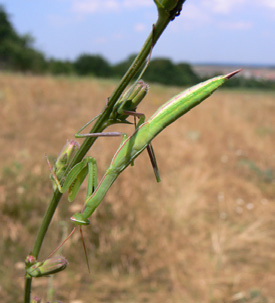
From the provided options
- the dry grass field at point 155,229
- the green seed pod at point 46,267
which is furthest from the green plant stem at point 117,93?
the dry grass field at point 155,229

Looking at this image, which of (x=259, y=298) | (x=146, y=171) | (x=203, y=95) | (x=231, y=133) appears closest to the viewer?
(x=203, y=95)

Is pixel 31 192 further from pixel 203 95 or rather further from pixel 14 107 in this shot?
pixel 14 107

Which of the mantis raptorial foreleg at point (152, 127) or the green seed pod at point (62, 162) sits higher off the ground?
the mantis raptorial foreleg at point (152, 127)

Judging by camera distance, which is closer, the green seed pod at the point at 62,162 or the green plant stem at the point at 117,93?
the green plant stem at the point at 117,93

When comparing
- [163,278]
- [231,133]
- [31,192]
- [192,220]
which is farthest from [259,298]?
[231,133]

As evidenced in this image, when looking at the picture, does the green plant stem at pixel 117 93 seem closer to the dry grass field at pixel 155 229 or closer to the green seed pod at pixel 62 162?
the green seed pod at pixel 62 162

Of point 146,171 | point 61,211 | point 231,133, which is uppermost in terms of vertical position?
point 231,133
